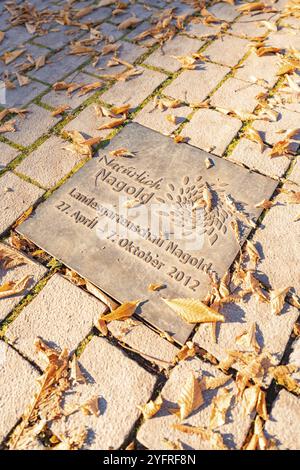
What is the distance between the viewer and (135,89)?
3.12 metres

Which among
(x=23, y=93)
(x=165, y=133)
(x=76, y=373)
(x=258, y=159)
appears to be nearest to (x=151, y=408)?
(x=76, y=373)

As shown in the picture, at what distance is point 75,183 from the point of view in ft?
8.09

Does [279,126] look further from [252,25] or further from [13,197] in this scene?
[13,197]

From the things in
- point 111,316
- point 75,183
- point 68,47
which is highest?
point 68,47

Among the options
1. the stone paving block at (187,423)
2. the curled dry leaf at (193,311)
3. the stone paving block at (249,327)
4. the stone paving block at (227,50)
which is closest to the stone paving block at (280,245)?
the stone paving block at (249,327)

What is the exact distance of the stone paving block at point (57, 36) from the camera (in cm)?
363

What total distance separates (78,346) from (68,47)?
2984 millimetres

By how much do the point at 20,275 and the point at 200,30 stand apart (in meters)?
2.97

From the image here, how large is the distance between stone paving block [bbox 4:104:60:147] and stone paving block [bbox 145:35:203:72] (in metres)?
1.08

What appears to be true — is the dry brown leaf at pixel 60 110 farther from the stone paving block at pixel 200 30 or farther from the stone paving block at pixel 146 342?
the stone paving block at pixel 146 342

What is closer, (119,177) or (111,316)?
(111,316)
